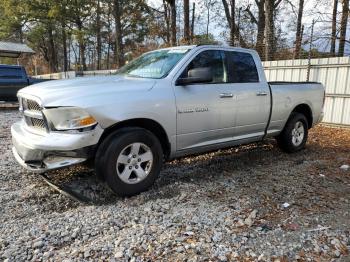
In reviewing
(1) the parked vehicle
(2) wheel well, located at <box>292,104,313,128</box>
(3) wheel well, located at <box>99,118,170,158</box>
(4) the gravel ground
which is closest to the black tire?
(2) wheel well, located at <box>292,104,313,128</box>

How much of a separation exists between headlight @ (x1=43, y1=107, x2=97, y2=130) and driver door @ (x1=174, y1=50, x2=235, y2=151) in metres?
1.26

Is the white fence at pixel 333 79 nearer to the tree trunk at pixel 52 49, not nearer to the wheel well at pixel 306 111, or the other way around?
the wheel well at pixel 306 111

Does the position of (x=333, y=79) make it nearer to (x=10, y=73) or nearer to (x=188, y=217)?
(x=188, y=217)

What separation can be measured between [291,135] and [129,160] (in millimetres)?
3777

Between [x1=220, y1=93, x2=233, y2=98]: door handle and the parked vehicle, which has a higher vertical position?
[x1=220, y1=93, x2=233, y2=98]: door handle

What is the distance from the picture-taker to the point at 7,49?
21141 mm

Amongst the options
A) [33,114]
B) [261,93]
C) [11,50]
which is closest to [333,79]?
[261,93]

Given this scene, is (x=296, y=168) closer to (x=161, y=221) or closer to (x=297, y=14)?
(x=161, y=221)

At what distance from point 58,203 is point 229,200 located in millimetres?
2035

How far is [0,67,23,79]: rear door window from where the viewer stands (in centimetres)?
1402

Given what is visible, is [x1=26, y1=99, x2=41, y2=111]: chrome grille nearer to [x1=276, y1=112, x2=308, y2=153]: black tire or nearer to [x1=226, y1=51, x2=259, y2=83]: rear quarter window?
[x1=226, y1=51, x2=259, y2=83]: rear quarter window

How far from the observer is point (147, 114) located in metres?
4.16

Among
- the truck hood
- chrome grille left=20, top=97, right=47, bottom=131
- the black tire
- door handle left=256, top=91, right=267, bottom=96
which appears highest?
the truck hood

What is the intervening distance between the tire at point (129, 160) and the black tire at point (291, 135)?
3.16 meters
